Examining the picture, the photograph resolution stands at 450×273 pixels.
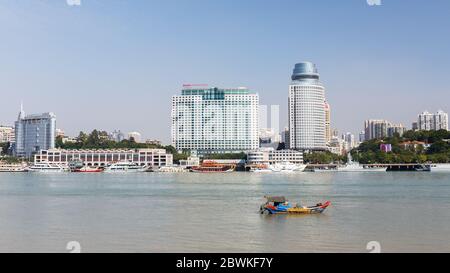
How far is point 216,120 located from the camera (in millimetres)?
61781

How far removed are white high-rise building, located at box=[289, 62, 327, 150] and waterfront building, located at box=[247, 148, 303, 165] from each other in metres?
6.66

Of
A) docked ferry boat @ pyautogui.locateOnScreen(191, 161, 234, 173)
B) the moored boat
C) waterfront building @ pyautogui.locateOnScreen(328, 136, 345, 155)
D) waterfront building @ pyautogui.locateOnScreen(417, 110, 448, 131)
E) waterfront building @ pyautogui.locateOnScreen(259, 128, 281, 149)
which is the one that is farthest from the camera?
waterfront building @ pyautogui.locateOnScreen(328, 136, 345, 155)

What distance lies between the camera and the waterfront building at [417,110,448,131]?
70.6 metres

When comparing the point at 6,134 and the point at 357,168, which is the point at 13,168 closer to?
the point at 6,134

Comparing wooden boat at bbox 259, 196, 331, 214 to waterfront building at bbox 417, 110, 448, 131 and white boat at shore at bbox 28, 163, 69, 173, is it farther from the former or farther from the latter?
waterfront building at bbox 417, 110, 448, 131

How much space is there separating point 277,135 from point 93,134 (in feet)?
78.0

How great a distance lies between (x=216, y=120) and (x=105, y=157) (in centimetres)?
1367

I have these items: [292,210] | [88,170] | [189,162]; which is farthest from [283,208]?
[189,162]

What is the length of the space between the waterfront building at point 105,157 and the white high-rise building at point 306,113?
15.6 m

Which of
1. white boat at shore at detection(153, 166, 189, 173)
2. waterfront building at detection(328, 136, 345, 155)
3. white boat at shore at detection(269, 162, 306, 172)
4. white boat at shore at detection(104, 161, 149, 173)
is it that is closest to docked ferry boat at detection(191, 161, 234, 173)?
white boat at shore at detection(153, 166, 189, 173)

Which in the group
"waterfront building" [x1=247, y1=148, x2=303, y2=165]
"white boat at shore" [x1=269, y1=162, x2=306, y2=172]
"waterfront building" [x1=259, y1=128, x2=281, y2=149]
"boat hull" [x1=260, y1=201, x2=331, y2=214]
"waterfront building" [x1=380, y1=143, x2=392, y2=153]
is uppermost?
"waterfront building" [x1=259, y1=128, x2=281, y2=149]
